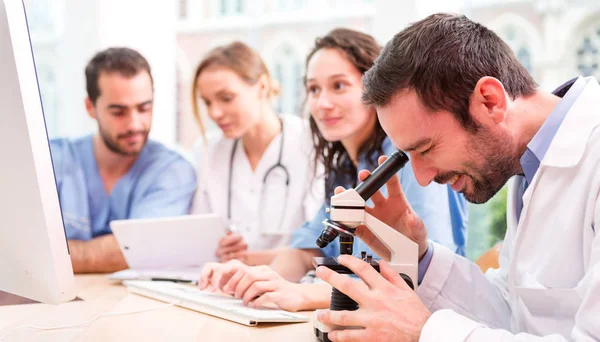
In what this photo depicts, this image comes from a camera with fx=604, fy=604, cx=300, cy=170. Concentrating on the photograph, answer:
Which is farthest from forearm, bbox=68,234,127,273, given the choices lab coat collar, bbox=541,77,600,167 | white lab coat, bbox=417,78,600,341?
lab coat collar, bbox=541,77,600,167

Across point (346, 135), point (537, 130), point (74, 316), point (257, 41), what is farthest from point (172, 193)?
point (537, 130)

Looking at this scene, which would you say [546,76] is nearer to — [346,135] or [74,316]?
[346,135]

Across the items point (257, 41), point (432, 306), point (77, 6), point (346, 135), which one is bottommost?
point (432, 306)

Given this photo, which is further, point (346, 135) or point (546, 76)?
point (546, 76)

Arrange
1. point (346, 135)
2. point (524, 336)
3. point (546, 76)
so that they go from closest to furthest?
point (524, 336) → point (346, 135) → point (546, 76)

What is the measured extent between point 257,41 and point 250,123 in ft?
3.59

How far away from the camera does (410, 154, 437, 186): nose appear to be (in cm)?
122

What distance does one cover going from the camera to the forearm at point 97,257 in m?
2.09

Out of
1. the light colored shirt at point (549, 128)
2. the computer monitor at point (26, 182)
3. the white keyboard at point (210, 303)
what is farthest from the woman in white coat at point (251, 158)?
the computer monitor at point (26, 182)

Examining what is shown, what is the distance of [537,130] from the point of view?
3.86 ft

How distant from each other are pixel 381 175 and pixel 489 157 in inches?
8.4

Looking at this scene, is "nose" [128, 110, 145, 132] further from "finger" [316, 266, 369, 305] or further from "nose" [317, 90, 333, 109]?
"finger" [316, 266, 369, 305]

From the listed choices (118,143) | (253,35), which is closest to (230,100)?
(118,143)

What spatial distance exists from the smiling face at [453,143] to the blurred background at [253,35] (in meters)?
1.63
